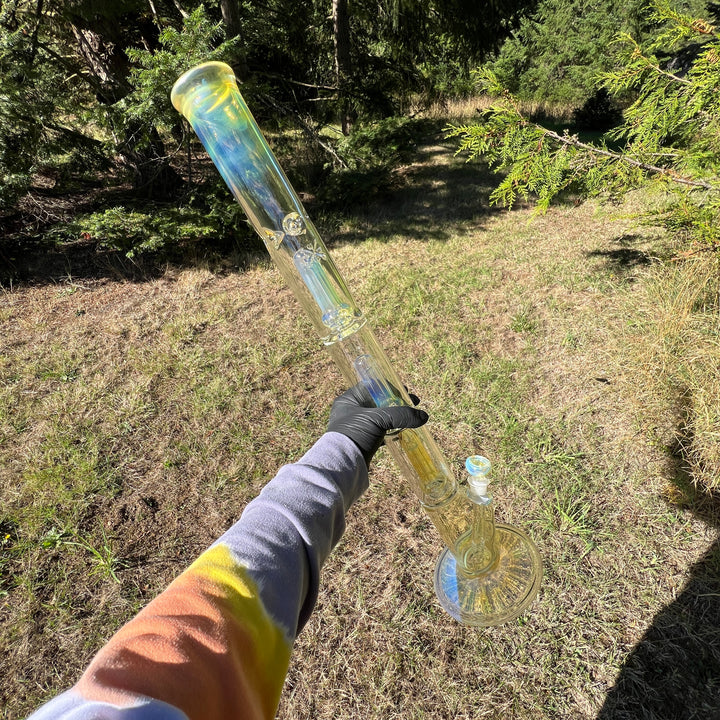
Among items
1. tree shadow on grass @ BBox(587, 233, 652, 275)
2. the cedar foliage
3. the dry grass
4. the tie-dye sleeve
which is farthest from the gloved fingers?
tree shadow on grass @ BBox(587, 233, 652, 275)

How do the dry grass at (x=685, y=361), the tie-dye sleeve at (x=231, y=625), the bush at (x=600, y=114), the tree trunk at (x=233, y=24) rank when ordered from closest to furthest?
the tie-dye sleeve at (x=231, y=625), the dry grass at (x=685, y=361), the tree trunk at (x=233, y=24), the bush at (x=600, y=114)

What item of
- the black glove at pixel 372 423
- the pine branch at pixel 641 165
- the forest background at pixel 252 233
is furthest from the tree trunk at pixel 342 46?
the black glove at pixel 372 423

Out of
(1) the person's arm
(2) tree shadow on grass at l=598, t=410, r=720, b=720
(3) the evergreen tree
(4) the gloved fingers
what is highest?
(1) the person's arm

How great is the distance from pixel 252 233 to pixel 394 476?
3.95m

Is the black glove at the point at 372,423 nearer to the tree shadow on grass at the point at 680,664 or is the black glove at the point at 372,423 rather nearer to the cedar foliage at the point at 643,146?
the tree shadow on grass at the point at 680,664

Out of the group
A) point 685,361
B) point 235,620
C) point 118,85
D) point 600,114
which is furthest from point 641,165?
Answer: point 600,114

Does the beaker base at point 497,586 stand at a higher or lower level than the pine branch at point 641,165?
lower

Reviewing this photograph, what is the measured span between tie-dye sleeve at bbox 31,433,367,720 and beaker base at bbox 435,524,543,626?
31.0 inches

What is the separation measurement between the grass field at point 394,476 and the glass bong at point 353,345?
44cm

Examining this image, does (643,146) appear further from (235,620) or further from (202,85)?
(235,620)

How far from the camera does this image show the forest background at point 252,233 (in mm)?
2256

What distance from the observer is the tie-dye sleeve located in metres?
0.56

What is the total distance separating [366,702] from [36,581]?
68.6 inches

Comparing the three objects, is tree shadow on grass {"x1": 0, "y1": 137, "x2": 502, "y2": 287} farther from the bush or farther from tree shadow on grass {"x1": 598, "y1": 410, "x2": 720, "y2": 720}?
the bush
